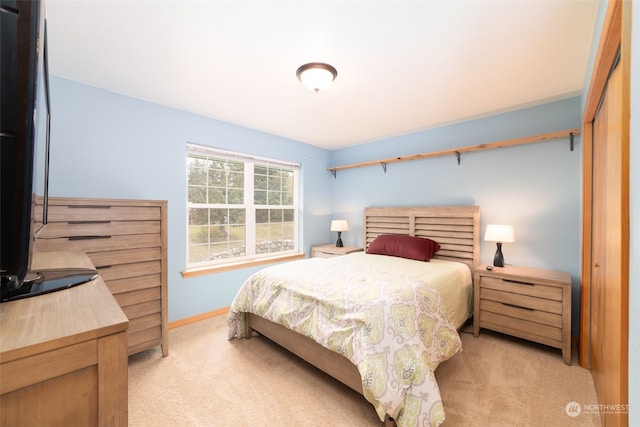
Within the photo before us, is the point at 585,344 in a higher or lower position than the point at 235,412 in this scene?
higher

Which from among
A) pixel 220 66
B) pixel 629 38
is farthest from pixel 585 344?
pixel 220 66

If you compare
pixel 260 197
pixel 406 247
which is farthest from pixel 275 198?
pixel 406 247

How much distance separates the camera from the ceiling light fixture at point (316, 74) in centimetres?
190

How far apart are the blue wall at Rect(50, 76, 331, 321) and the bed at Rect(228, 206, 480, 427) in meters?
0.74

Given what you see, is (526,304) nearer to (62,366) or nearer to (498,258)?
(498,258)

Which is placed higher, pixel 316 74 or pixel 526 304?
pixel 316 74

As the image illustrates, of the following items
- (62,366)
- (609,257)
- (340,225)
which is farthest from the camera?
(340,225)

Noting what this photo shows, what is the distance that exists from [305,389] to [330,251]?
2.19 meters

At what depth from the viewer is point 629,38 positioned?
781mm

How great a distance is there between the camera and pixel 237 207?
3.48 meters

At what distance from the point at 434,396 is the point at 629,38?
168 cm

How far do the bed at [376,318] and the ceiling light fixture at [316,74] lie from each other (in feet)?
4.95

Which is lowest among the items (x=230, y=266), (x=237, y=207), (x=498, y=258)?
(x=230, y=266)

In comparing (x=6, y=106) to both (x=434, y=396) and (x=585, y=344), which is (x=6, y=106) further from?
(x=585, y=344)
